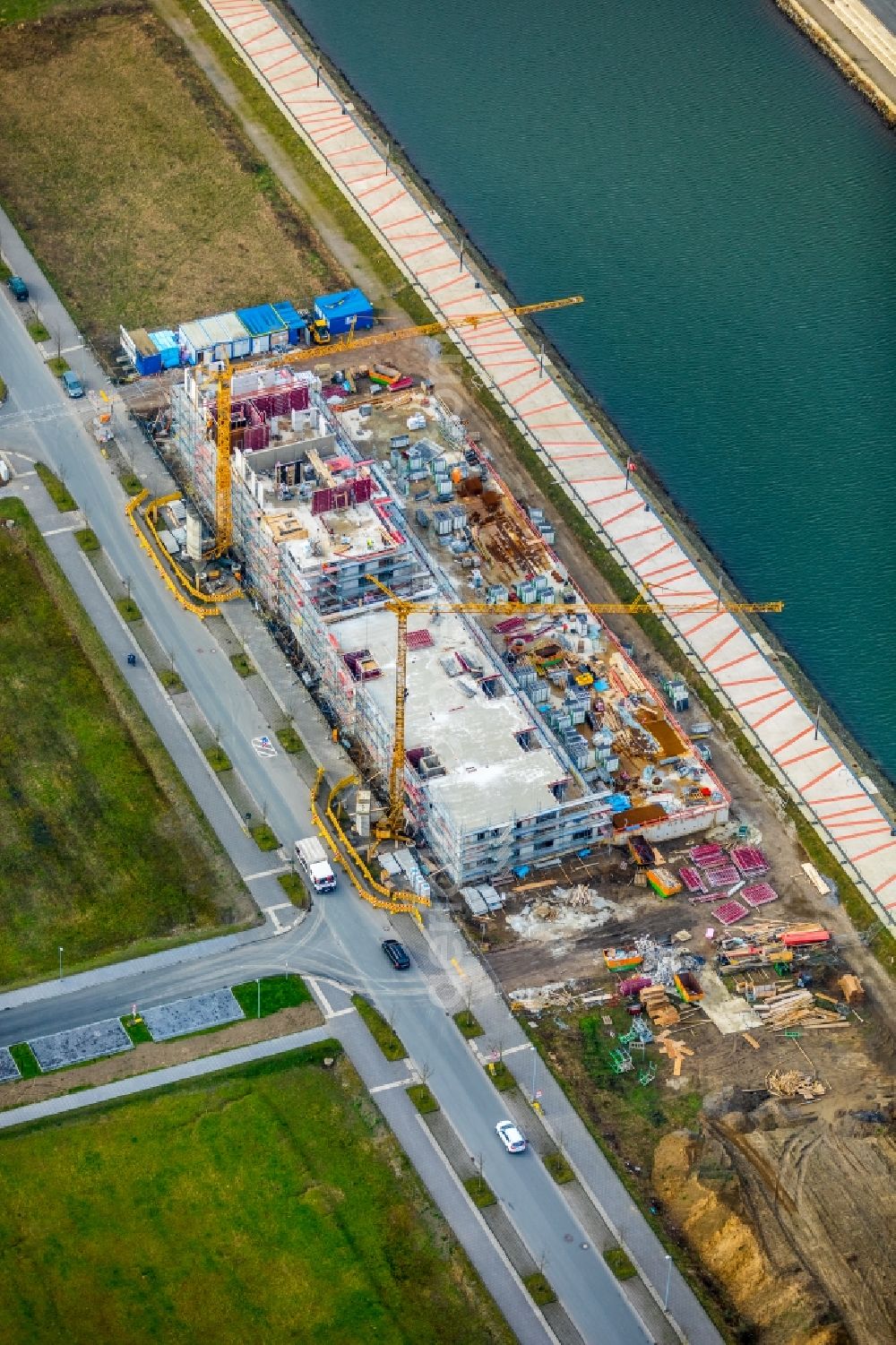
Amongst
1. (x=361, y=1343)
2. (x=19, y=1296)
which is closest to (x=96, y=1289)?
(x=19, y=1296)

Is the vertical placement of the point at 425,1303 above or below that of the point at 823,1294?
above

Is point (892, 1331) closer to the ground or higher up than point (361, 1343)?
closer to the ground

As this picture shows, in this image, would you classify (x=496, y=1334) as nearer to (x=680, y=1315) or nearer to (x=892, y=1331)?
(x=680, y=1315)

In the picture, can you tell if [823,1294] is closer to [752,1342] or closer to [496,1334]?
[752,1342]

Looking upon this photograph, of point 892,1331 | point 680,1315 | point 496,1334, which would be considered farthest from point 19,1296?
point 892,1331

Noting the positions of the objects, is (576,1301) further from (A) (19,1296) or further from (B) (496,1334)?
(A) (19,1296)

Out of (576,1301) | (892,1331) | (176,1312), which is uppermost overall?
(176,1312)

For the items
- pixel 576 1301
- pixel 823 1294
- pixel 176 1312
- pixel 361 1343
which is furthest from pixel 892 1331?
pixel 176 1312
